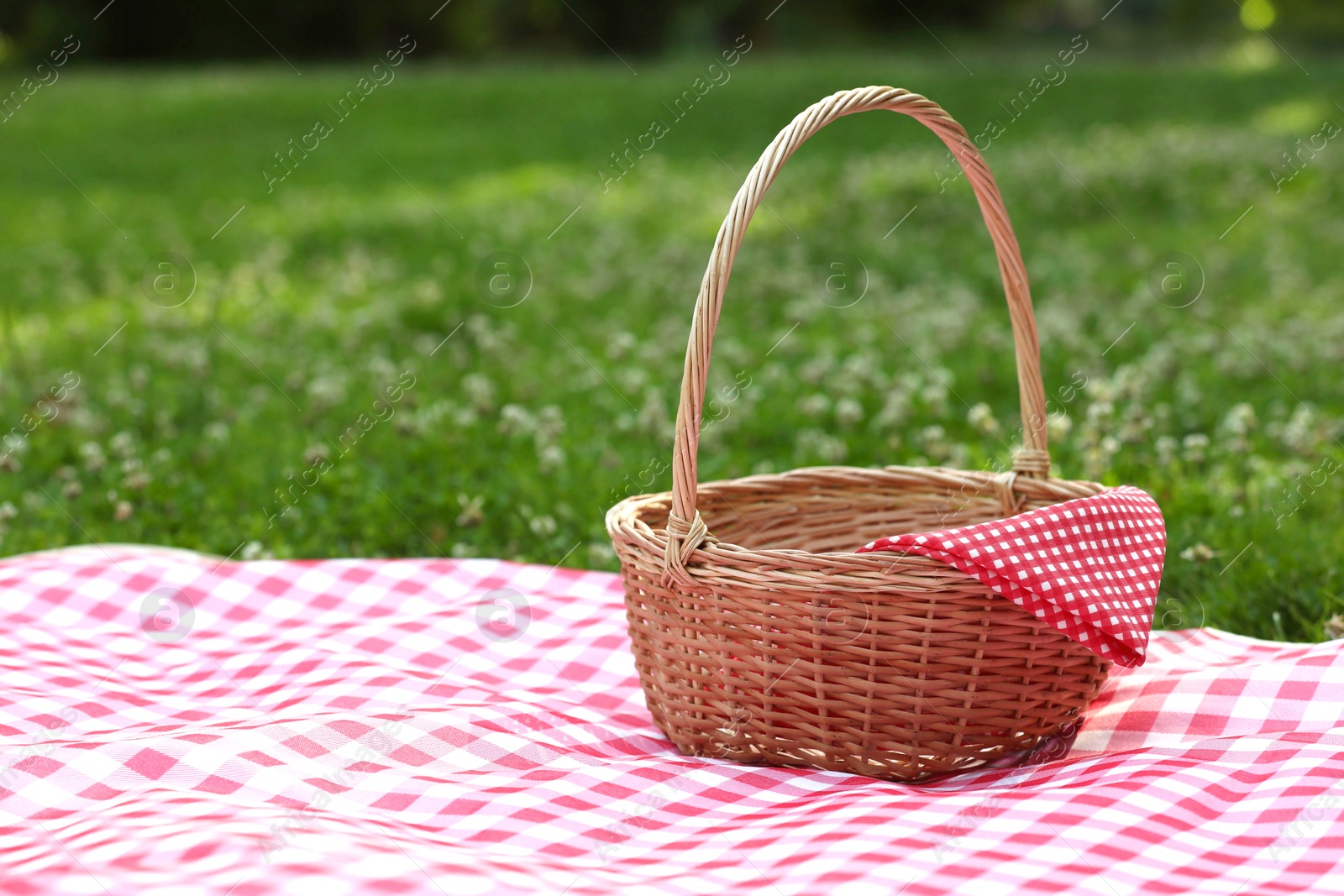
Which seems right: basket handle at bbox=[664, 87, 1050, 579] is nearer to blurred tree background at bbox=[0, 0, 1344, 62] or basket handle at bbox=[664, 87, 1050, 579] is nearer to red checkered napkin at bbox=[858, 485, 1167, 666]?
red checkered napkin at bbox=[858, 485, 1167, 666]

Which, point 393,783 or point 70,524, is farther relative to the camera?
point 70,524

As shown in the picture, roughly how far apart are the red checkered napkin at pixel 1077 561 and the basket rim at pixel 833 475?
5cm

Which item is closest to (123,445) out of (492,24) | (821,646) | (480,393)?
(480,393)

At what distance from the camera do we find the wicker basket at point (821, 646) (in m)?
1.80

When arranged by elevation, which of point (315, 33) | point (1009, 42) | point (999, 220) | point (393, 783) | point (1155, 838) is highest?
point (315, 33)

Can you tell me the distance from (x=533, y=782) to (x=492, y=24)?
26.8m

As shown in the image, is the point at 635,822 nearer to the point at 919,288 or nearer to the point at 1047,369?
the point at 1047,369

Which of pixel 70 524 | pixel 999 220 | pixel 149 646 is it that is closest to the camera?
pixel 999 220

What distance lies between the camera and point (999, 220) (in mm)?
2201

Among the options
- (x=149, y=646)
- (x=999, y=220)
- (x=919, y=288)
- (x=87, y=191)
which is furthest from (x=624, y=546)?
(x=87, y=191)

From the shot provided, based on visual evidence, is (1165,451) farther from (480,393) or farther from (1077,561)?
(480,393)

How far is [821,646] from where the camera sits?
183 centimetres

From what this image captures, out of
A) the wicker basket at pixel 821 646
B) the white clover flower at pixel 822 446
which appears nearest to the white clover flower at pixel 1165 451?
the white clover flower at pixel 822 446

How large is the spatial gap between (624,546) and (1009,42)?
2249cm
